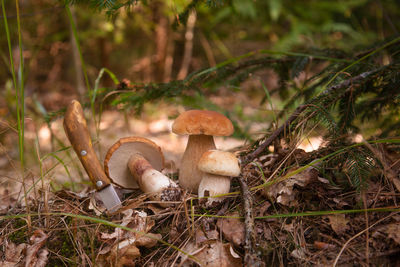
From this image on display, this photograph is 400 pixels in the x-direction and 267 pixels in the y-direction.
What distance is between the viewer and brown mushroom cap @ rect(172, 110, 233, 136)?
186 cm

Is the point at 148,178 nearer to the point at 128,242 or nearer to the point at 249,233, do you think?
the point at 128,242

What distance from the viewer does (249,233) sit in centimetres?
138

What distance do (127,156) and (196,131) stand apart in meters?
0.68

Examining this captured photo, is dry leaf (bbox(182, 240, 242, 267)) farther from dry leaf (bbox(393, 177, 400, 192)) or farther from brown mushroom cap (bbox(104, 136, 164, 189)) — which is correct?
dry leaf (bbox(393, 177, 400, 192))

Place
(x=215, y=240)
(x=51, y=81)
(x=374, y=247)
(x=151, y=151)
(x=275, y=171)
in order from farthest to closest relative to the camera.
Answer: (x=51, y=81)
(x=151, y=151)
(x=275, y=171)
(x=215, y=240)
(x=374, y=247)

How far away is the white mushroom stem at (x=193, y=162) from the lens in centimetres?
198

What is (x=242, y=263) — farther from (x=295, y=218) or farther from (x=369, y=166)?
(x=369, y=166)

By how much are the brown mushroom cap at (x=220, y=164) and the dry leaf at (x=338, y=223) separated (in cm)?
61

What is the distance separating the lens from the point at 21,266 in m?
1.42

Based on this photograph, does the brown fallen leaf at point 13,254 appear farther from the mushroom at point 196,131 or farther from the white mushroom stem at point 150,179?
the mushroom at point 196,131

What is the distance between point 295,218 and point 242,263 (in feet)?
1.43

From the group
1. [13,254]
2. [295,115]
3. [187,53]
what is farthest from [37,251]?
[187,53]

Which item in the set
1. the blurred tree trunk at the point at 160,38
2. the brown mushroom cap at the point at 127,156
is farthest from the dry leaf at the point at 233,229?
the blurred tree trunk at the point at 160,38

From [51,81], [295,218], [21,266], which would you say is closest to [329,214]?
[295,218]
